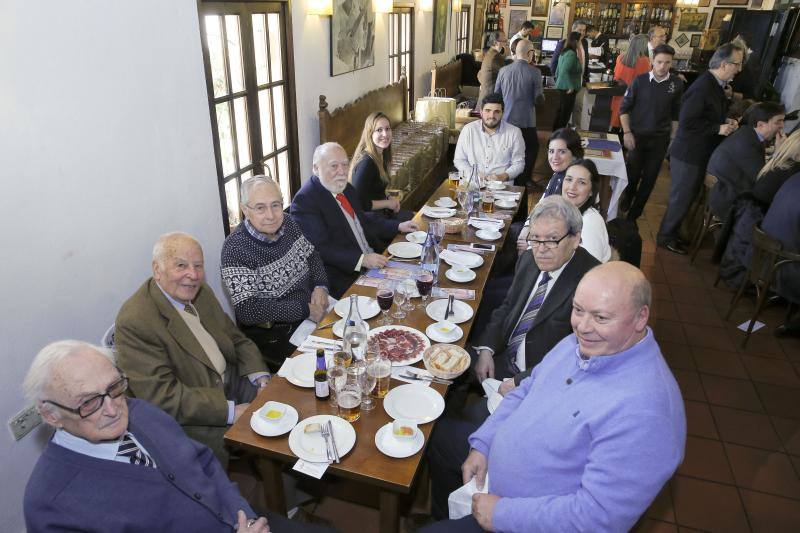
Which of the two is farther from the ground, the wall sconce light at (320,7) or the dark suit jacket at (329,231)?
the wall sconce light at (320,7)

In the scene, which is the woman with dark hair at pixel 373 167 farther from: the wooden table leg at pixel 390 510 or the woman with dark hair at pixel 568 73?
the woman with dark hair at pixel 568 73

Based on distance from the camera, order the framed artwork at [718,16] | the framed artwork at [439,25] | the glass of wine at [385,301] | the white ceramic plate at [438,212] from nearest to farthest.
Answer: the glass of wine at [385,301] < the white ceramic plate at [438,212] < the framed artwork at [439,25] < the framed artwork at [718,16]

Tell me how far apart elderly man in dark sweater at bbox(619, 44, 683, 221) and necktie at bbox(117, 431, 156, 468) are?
17.0ft

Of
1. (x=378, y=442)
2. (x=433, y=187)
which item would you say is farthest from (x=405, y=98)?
(x=378, y=442)

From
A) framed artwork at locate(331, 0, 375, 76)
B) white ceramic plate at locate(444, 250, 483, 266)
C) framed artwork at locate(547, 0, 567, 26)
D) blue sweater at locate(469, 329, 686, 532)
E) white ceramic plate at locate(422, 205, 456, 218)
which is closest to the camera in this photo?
blue sweater at locate(469, 329, 686, 532)

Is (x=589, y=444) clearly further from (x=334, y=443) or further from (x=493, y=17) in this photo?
(x=493, y=17)

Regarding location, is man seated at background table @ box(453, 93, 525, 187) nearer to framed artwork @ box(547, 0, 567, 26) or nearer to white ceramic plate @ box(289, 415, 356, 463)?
white ceramic plate @ box(289, 415, 356, 463)

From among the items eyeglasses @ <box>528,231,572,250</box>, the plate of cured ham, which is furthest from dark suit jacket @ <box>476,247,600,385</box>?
the plate of cured ham

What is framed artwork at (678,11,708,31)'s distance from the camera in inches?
502

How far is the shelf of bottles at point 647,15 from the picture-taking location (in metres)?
12.9

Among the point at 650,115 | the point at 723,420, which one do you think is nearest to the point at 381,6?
the point at 650,115

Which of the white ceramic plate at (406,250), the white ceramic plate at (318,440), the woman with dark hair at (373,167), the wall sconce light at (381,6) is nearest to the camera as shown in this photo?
the white ceramic plate at (318,440)

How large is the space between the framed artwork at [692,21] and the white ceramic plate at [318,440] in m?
14.8

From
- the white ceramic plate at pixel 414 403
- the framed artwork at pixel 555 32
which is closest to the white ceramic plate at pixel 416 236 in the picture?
the white ceramic plate at pixel 414 403
